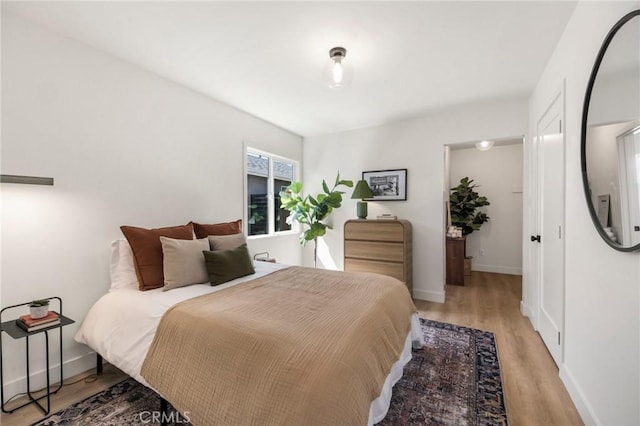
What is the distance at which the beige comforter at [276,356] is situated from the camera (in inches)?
41.3

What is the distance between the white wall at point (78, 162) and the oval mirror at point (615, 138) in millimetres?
3135

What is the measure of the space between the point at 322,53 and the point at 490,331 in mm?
2985

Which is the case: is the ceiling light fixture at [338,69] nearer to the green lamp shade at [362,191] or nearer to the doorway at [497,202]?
the green lamp shade at [362,191]

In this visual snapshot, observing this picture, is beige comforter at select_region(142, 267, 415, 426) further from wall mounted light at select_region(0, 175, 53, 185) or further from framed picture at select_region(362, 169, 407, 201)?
framed picture at select_region(362, 169, 407, 201)

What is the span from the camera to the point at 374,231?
11.7 feet

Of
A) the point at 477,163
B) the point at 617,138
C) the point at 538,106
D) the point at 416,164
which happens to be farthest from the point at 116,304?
the point at 477,163

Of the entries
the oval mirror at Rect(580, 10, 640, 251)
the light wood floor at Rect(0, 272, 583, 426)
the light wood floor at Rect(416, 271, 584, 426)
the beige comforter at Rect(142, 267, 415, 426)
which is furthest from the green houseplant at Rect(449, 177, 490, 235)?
the beige comforter at Rect(142, 267, 415, 426)

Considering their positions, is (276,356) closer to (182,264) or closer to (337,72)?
(182,264)

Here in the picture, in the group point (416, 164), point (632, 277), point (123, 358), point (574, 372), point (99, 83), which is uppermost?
point (99, 83)

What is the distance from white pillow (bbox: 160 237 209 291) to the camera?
2014 mm

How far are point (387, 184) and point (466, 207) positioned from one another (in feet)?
6.43

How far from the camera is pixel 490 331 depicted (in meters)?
2.63

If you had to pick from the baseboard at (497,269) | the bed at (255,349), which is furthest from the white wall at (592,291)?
the baseboard at (497,269)

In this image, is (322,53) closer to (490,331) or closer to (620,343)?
(620,343)
